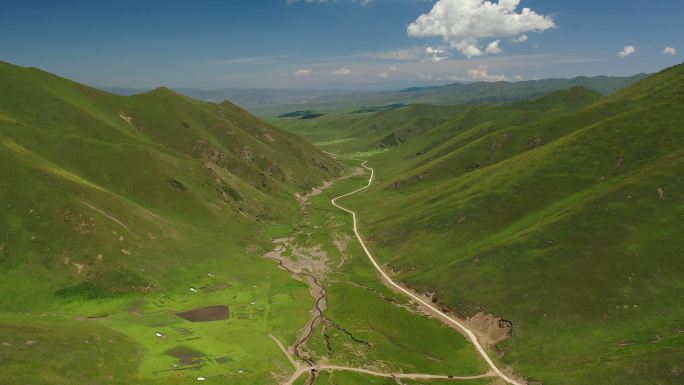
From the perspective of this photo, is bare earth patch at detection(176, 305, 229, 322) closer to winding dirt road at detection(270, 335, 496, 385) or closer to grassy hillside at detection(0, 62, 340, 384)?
grassy hillside at detection(0, 62, 340, 384)

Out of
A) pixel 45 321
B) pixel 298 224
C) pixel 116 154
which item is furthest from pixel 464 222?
pixel 116 154

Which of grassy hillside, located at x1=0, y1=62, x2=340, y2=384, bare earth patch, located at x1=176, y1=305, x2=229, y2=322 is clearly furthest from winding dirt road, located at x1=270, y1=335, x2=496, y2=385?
bare earth patch, located at x1=176, y1=305, x2=229, y2=322

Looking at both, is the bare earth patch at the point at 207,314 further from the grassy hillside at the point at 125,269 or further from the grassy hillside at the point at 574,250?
the grassy hillside at the point at 574,250

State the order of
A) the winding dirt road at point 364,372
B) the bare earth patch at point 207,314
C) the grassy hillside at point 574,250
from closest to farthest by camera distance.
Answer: the winding dirt road at point 364,372
the grassy hillside at point 574,250
the bare earth patch at point 207,314

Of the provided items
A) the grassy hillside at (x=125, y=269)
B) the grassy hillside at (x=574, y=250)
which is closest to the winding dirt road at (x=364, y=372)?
the grassy hillside at (x=125, y=269)

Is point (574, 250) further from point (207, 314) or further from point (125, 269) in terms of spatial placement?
point (125, 269)

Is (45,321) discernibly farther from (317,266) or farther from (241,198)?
(241,198)

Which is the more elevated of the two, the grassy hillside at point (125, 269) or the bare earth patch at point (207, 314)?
the grassy hillside at point (125, 269)
